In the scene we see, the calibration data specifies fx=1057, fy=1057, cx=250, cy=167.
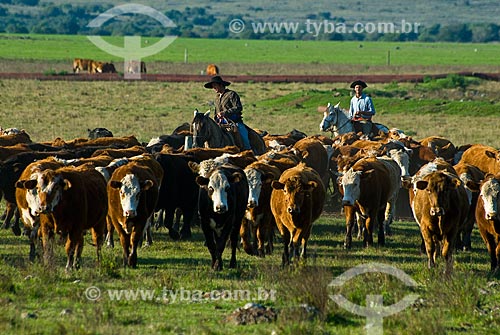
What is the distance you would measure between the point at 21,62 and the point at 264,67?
1795 cm

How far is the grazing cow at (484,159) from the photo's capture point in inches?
701

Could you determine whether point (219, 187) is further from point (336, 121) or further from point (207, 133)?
point (336, 121)

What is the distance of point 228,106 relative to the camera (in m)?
20.1

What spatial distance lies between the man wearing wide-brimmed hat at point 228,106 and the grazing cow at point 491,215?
7.41 m

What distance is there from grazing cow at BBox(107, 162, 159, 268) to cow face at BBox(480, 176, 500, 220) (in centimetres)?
412

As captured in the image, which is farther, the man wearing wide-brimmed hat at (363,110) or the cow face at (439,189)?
the man wearing wide-brimmed hat at (363,110)

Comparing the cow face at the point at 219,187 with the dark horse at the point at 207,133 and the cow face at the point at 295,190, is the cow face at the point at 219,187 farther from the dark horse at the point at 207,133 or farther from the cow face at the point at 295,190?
the dark horse at the point at 207,133

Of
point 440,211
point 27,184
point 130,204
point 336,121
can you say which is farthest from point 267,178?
point 336,121

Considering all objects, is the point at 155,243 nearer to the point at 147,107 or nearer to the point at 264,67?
the point at 147,107

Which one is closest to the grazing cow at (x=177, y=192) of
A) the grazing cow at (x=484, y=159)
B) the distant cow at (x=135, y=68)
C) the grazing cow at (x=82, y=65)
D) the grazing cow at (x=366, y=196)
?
the grazing cow at (x=366, y=196)

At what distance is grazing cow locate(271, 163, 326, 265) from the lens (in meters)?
13.3

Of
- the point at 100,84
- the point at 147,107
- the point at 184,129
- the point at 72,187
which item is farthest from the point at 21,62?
the point at 72,187

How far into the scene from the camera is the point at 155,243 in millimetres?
15656

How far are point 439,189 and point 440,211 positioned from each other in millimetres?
296
